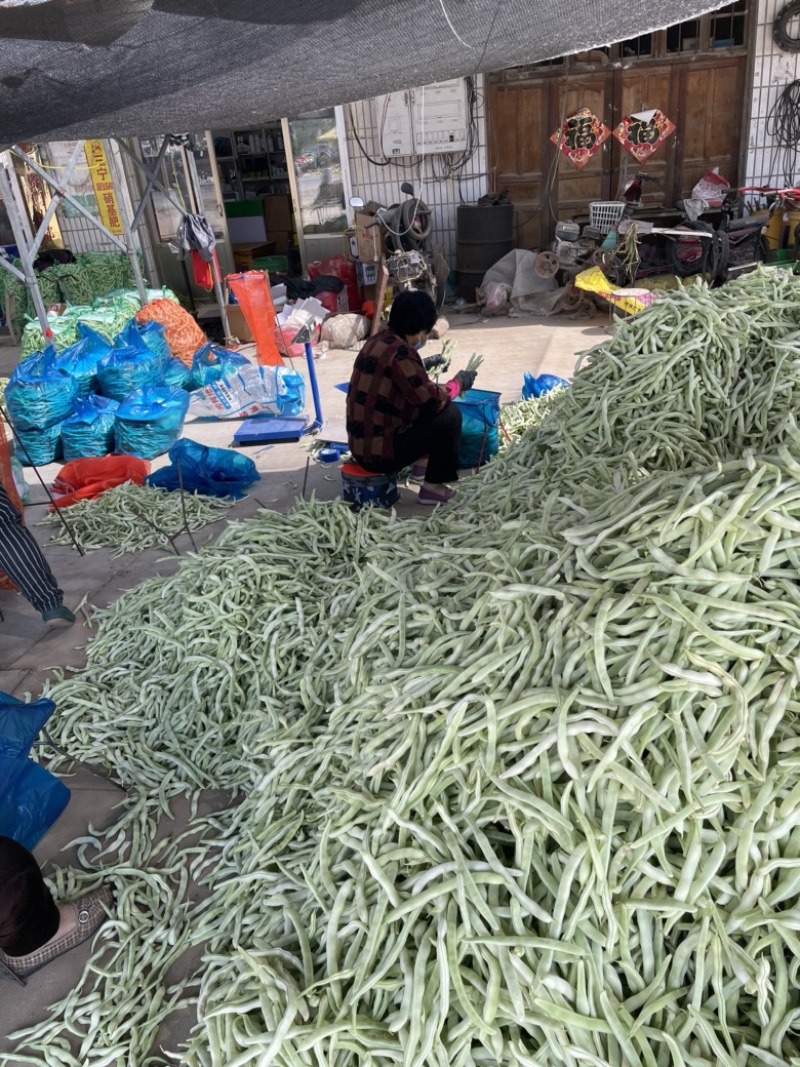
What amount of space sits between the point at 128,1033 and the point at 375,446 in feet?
8.77

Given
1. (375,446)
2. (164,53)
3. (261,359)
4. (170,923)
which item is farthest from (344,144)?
(170,923)

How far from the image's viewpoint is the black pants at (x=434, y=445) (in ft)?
12.9

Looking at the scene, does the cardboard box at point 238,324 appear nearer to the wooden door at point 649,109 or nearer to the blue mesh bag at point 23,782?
the wooden door at point 649,109

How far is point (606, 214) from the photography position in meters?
7.78

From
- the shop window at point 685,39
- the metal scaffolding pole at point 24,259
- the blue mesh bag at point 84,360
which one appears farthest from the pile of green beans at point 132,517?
the shop window at point 685,39

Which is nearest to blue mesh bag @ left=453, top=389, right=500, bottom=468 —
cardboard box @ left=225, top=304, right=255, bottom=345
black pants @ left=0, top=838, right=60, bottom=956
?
black pants @ left=0, top=838, right=60, bottom=956

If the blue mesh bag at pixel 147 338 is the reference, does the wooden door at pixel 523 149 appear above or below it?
above

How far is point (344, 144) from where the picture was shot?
8922 mm

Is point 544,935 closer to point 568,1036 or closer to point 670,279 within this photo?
point 568,1036

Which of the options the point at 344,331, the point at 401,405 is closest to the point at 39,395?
the point at 401,405

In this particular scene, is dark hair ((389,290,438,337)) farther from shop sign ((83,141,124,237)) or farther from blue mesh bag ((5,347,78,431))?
shop sign ((83,141,124,237))

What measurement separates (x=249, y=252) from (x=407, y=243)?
3.36 metres

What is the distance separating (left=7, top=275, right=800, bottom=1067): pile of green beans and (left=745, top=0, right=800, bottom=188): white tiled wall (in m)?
8.25

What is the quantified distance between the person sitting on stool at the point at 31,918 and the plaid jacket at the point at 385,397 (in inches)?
94.2
